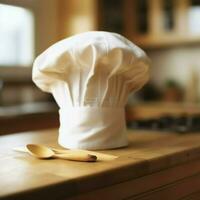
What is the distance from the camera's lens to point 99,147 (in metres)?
0.96

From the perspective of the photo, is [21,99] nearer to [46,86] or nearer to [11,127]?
[11,127]

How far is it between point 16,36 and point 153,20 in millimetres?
1222

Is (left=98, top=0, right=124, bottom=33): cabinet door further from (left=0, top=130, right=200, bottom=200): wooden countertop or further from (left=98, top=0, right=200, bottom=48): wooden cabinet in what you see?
(left=0, top=130, right=200, bottom=200): wooden countertop

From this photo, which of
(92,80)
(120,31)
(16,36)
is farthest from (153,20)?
(92,80)

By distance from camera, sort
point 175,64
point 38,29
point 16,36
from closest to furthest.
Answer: point 16,36 → point 38,29 → point 175,64

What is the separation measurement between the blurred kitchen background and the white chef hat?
1478mm

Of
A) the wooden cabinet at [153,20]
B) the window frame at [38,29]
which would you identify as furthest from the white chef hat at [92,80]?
the wooden cabinet at [153,20]

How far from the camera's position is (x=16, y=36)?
300cm

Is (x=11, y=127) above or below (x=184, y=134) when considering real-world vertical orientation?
below

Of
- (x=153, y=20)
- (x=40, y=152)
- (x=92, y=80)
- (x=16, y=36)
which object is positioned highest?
(x=153, y=20)

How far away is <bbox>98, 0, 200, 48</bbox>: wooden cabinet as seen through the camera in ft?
10.6

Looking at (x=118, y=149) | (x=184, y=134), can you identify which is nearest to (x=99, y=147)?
(x=118, y=149)

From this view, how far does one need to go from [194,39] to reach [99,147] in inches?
96.3

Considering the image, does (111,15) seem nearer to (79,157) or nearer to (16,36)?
(16,36)
